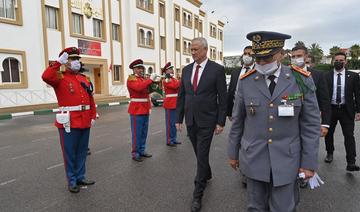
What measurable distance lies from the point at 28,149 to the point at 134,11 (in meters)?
19.9

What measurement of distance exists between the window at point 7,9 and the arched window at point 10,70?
231 cm

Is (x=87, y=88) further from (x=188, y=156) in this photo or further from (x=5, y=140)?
(x=5, y=140)

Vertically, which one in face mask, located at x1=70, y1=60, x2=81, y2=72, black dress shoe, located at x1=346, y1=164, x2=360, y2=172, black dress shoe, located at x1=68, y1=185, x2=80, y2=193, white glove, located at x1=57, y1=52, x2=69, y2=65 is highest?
white glove, located at x1=57, y1=52, x2=69, y2=65

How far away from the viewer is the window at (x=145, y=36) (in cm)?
2530

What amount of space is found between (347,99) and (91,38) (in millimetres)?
18520

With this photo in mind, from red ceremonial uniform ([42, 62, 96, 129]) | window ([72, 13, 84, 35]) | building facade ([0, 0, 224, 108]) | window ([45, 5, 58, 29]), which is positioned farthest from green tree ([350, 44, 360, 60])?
red ceremonial uniform ([42, 62, 96, 129])

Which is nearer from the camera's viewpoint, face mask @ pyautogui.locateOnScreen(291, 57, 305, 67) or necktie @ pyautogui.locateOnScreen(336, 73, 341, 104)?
face mask @ pyautogui.locateOnScreen(291, 57, 305, 67)

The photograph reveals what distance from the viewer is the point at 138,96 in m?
5.53

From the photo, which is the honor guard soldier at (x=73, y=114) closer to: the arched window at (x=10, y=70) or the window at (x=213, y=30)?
the arched window at (x=10, y=70)

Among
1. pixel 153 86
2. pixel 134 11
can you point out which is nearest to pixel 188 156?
pixel 153 86

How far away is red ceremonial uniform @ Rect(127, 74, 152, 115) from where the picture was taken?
5.35 m

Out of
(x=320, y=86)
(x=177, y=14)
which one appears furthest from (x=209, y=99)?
(x=177, y=14)

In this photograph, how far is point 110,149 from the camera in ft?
21.3

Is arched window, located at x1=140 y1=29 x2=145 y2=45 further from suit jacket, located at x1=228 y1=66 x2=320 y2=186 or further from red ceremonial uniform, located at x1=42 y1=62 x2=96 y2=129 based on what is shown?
suit jacket, located at x1=228 y1=66 x2=320 y2=186
